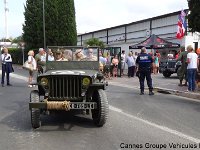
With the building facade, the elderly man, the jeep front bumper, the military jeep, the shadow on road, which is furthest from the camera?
the building facade

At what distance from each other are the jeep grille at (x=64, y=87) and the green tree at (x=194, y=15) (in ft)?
40.0

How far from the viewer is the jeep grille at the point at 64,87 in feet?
27.2

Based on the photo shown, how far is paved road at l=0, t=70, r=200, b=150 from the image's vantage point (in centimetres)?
698

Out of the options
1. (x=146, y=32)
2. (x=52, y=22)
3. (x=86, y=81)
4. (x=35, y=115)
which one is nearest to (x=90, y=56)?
(x=86, y=81)

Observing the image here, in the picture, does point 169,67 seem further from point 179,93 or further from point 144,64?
point 144,64

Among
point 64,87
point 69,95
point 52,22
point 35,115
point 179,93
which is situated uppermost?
point 52,22

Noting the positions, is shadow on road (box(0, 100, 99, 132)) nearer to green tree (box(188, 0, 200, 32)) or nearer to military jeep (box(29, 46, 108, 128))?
military jeep (box(29, 46, 108, 128))

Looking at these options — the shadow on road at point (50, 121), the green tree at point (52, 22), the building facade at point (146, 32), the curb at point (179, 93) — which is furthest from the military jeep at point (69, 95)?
the green tree at point (52, 22)

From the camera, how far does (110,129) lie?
323 inches

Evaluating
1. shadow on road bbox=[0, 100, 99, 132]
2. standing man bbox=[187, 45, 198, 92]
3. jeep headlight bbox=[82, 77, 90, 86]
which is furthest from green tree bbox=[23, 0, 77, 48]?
jeep headlight bbox=[82, 77, 90, 86]

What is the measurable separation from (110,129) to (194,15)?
12.5m

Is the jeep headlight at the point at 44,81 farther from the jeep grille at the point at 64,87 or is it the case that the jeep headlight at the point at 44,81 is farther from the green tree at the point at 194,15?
the green tree at the point at 194,15

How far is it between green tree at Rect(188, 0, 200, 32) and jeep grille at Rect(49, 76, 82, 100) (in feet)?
40.0

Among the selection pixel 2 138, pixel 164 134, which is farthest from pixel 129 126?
pixel 2 138
